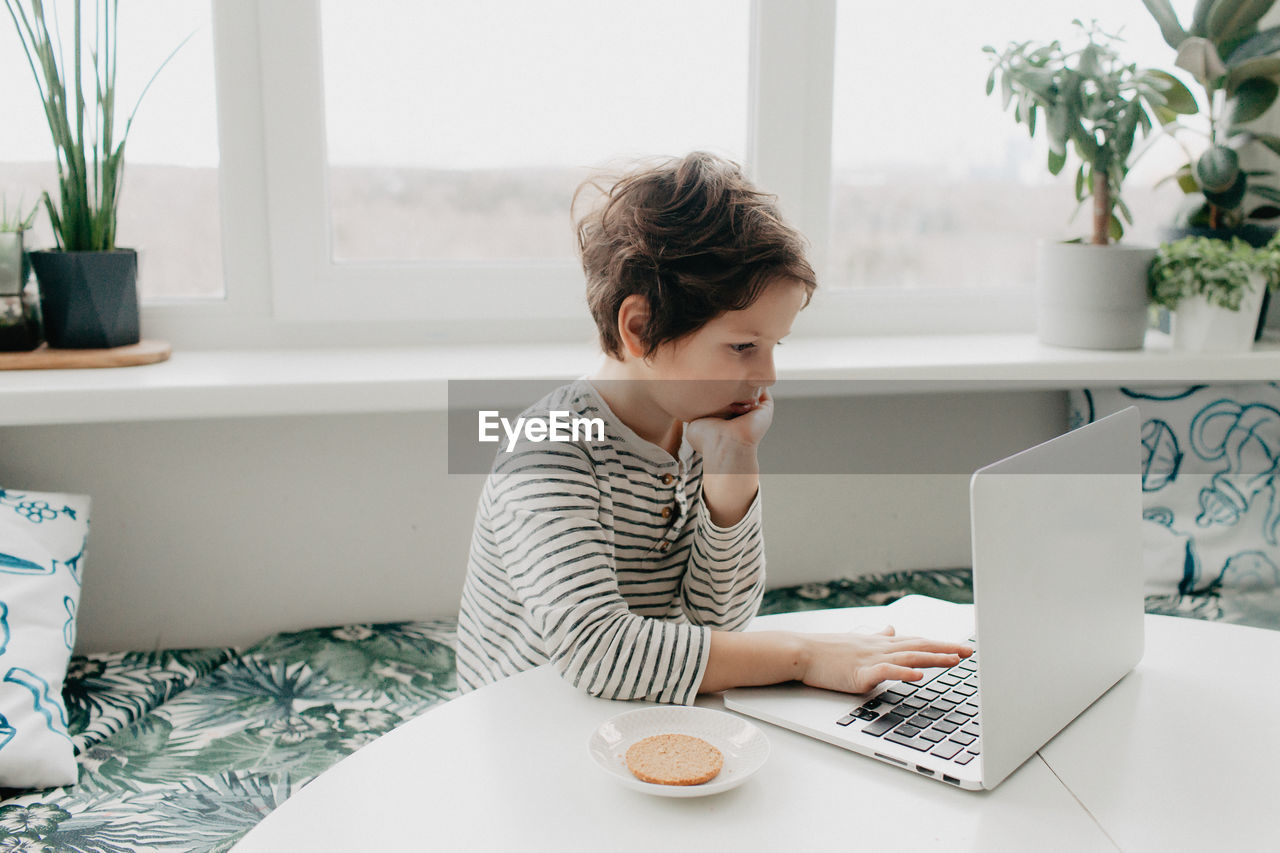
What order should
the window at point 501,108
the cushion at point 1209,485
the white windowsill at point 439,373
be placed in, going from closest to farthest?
the white windowsill at point 439,373, the window at point 501,108, the cushion at point 1209,485

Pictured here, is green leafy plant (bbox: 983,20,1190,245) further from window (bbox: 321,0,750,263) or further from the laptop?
the laptop

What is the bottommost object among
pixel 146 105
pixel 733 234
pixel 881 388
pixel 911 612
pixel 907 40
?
→ pixel 911 612

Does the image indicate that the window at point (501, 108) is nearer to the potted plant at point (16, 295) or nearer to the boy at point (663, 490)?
the potted plant at point (16, 295)

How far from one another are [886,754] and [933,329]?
132 centimetres

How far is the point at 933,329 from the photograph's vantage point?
6.23ft

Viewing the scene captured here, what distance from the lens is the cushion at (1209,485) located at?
174 centimetres

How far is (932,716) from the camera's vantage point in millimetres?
755

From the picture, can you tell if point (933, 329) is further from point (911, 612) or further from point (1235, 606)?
point (911, 612)

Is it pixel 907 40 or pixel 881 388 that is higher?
pixel 907 40

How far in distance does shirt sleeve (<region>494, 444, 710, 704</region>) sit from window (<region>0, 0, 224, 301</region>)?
0.83m

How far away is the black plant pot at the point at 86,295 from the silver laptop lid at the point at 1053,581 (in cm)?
122

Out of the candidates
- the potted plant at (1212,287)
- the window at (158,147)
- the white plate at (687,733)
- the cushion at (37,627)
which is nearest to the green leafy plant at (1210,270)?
the potted plant at (1212,287)

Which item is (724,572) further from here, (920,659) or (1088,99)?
(1088,99)

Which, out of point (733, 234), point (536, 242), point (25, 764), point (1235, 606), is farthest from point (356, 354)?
point (1235, 606)
